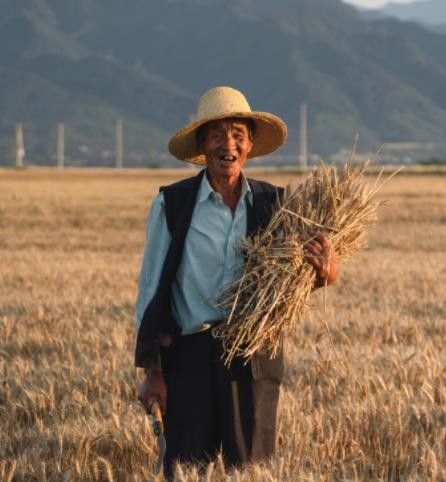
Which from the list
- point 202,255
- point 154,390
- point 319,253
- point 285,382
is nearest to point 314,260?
point 319,253

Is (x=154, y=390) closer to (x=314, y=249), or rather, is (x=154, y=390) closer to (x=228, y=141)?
(x=314, y=249)

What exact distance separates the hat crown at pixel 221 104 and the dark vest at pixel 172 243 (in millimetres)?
287

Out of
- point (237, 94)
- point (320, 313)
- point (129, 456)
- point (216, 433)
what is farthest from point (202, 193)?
point (320, 313)

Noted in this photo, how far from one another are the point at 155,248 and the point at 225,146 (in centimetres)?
49

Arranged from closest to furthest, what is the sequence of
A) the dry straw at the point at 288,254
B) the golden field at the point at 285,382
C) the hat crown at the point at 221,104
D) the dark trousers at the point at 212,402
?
A: the dry straw at the point at 288,254 < the hat crown at the point at 221,104 < the dark trousers at the point at 212,402 < the golden field at the point at 285,382

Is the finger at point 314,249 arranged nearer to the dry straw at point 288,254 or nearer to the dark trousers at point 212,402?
the dry straw at point 288,254

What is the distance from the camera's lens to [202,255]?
4.16m

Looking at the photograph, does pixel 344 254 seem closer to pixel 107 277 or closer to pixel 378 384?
pixel 378 384

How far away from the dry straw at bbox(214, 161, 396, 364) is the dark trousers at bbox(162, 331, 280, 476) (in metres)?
0.11

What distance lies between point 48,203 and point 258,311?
25.0 metres

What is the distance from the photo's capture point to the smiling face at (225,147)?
13.7ft

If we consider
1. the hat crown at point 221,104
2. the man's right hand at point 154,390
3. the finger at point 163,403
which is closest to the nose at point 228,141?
the hat crown at point 221,104

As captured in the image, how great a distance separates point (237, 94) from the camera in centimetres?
421

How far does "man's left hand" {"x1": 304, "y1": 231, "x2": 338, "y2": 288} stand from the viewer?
3.99 metres
